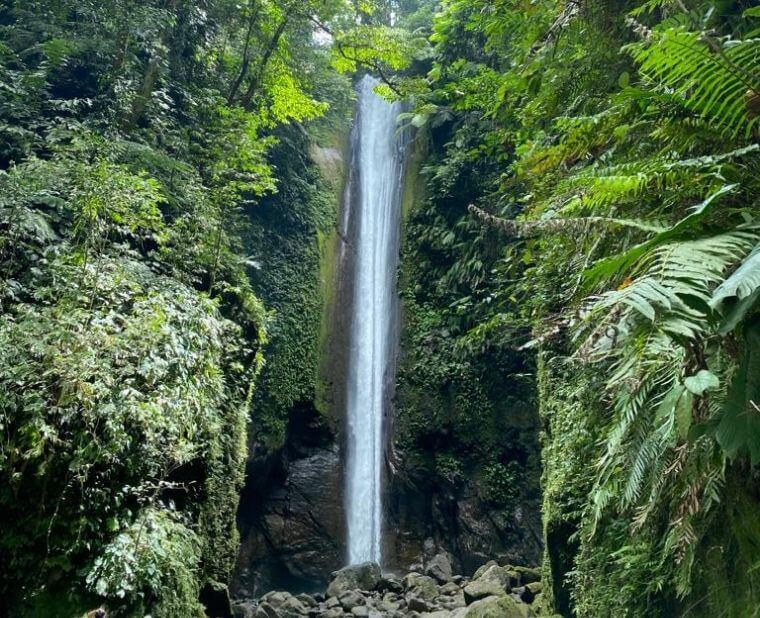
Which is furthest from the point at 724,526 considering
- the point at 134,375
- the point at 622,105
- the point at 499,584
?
the point at 499,584

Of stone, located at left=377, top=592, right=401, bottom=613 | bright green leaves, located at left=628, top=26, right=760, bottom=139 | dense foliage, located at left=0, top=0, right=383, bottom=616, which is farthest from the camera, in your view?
stone, located at left=377, top=592, right=401, bottom=613

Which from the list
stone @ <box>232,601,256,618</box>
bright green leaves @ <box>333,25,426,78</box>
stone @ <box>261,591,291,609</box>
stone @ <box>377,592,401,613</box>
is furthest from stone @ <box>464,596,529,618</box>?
bright green leaves @ <box>333,25,426,78</box>

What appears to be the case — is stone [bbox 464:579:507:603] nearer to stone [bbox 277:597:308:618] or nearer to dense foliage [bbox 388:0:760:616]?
stone [bbox 277:597:308:618]

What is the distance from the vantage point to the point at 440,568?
9.81 m

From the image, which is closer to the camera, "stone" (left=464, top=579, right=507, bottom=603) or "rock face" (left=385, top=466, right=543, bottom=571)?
"stone" (left=464, top=579, right=507, bottom=603)

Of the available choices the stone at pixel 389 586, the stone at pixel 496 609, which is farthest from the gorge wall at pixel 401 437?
the stone at pixel 496 609

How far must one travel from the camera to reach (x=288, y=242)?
13.4 m

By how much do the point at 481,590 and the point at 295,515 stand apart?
4499 millimetres

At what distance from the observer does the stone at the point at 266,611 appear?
7.67 m

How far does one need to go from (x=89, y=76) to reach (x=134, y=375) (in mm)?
5770

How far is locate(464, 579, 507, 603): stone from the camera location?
775 centimetres

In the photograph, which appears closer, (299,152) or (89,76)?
(89,76)

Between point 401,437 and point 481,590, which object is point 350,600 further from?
point 401,437

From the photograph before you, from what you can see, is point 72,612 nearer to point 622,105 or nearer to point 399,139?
point 622,105
